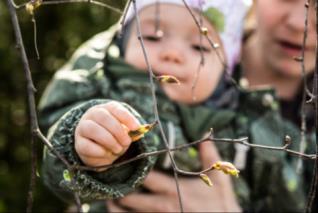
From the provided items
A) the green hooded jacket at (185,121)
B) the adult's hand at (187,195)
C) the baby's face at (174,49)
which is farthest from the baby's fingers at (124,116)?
the adult's hand at (187,195)

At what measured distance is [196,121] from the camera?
6.49 ft

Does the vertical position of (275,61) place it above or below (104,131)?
below

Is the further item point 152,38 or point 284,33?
point 284,33

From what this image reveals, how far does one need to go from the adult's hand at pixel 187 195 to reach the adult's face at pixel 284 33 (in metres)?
0.33

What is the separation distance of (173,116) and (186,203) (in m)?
0.25

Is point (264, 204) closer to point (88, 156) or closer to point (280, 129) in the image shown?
point (280, 129)

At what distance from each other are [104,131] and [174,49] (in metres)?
0.60

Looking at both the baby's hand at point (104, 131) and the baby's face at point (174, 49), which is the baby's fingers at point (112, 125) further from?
the baby's face at point (174, 49)

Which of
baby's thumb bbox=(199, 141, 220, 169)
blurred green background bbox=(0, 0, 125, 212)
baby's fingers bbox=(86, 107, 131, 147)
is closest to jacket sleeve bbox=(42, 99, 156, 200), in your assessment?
baby's fingers bbox=(86, 107, 131, 147)

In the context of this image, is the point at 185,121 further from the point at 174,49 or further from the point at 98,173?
the point at 98,173

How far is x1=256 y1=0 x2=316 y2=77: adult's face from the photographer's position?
6.57ft

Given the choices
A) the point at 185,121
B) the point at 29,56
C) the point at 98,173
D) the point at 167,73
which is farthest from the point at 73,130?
the point at 29,56

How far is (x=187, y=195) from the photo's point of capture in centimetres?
202

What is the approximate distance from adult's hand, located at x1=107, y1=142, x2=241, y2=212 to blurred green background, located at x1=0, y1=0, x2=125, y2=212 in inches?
50.3
